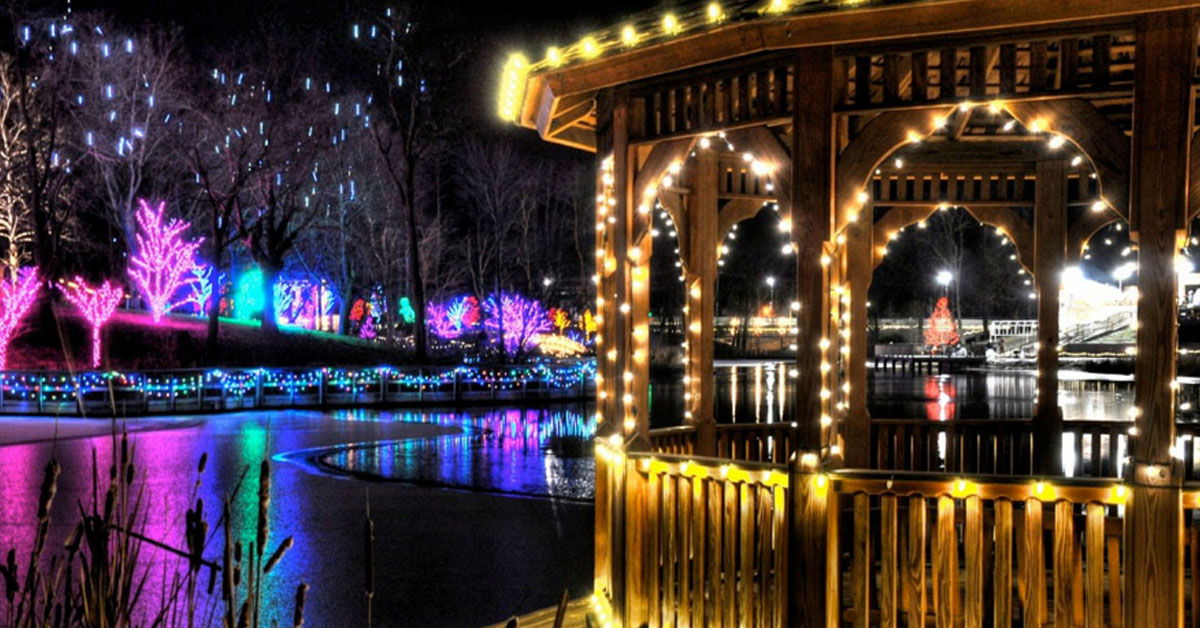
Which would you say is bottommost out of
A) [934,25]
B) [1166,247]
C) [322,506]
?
[322,506]

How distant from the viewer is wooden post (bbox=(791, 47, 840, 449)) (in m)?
5.70

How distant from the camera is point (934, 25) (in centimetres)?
536

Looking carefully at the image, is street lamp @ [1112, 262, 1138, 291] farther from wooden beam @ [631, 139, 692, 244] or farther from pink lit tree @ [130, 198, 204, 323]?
wooden beam @ [631, 139, 692, 244]

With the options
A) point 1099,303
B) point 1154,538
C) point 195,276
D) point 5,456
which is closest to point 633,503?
point 1154,538

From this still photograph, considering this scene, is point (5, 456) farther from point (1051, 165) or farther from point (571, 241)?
point (571, 241)

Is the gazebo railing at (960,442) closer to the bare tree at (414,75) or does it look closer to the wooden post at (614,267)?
the wooden post at (614,267)

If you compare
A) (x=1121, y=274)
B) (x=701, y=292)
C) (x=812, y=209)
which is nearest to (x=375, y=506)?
(x=701, y=292)

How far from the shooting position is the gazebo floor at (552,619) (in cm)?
730

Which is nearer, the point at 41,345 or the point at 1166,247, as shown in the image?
the point at 1166,247

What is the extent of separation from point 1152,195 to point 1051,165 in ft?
16.0

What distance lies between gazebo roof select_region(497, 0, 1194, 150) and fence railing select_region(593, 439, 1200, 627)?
222 centimetres

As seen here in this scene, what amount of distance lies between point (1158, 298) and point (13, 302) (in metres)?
32.9

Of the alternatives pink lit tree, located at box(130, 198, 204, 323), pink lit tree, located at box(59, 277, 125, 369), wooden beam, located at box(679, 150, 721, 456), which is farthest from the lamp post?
wooden beam, located at box(679, 150, 721, 456)

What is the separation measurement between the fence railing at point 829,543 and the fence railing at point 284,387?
1993 centimetres
